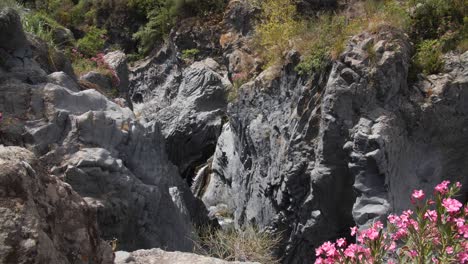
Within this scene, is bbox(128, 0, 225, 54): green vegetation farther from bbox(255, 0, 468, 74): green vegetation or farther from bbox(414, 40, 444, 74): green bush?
bbox(414, 40, 444, 74): green bush

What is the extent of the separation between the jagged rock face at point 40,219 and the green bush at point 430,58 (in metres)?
8.48

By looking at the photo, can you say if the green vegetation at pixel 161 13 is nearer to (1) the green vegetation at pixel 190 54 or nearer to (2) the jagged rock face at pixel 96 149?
(1) the green vegetation at pixel 190 54

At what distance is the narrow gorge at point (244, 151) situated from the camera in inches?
130

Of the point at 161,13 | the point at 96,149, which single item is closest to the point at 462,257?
the point at 96,149

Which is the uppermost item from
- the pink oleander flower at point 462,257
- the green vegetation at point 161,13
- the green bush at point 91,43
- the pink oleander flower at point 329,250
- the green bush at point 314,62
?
the green vegetation at point 161,13

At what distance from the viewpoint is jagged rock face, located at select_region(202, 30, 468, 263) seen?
9156mm

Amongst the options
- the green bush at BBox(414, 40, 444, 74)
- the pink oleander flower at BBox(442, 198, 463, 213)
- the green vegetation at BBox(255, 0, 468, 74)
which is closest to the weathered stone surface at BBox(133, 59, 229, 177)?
the green vegetation at BBox(255, 0, 468, 74)

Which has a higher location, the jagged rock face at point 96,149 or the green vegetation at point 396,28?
the green vegetation at point 396,28

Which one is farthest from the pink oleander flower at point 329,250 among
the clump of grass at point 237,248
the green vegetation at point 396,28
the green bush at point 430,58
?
the green bush at point 430,58

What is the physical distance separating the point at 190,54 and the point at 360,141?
10679 millimetres

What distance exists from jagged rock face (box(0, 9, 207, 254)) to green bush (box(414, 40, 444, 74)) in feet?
19.1

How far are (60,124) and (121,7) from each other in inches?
603

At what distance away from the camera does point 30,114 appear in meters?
7.26

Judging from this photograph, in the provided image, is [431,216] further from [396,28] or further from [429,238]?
[396,28]
